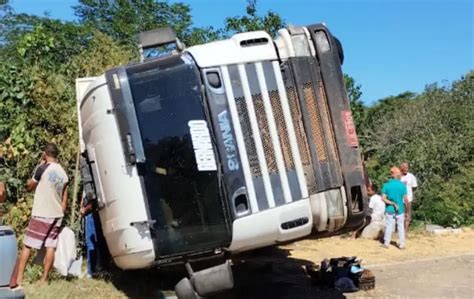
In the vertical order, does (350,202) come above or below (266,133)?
below

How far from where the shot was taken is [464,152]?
62.1 ft

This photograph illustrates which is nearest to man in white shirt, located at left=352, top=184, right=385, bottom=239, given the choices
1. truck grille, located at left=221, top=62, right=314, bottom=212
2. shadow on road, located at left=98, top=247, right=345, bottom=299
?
shadow on road, located at left=98, top=247, right=345, bottom=299

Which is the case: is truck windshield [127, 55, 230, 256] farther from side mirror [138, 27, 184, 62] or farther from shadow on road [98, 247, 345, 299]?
shadow on road [98, 247, 345, 299]

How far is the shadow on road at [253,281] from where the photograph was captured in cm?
679

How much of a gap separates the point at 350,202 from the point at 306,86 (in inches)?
42.9

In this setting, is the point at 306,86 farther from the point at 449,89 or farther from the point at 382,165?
the point at 449,89

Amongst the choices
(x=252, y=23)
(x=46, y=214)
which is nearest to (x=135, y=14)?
(x=252, y=23)

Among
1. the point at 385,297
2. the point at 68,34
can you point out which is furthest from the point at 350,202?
the point at 68,34

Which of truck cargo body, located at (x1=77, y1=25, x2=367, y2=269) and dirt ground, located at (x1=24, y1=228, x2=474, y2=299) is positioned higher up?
truck cargo body, located at (x1=77, y1=25, x2=367, y2=269)

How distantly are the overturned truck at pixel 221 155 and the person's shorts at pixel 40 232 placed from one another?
1.63 meters

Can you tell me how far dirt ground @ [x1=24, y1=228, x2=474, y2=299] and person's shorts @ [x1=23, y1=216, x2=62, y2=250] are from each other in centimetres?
45

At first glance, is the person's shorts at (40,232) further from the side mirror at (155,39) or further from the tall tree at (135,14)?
the tall tree at (135,14)

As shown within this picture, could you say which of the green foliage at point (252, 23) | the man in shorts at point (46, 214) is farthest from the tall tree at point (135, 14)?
the man in shorts at point (46, 214)

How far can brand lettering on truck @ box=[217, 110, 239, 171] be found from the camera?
16.5 feet
